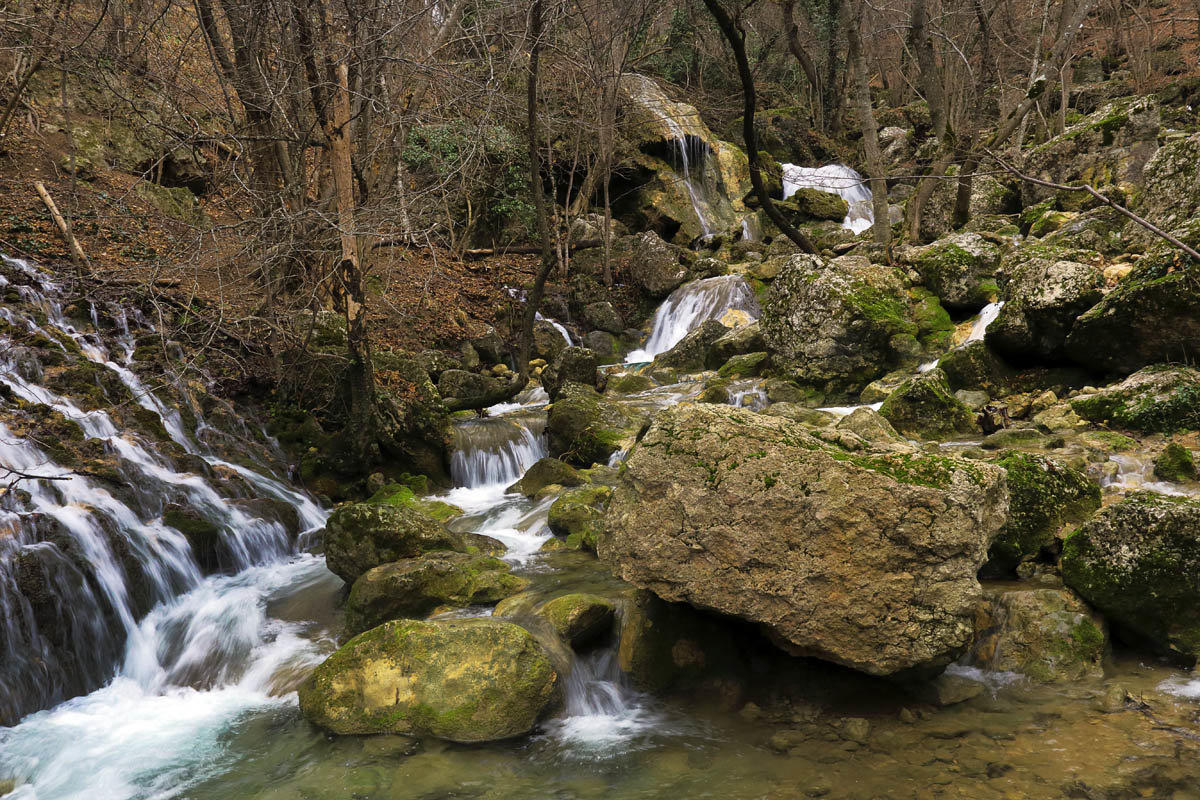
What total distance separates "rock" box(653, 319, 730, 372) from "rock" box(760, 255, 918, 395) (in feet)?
12.3

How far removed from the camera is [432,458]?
9977 mm

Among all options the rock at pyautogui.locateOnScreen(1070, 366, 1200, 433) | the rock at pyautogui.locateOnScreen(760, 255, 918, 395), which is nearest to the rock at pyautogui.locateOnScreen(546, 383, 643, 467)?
the rock at pyautogui.locateOnScreen(760, 255, 918, 395)

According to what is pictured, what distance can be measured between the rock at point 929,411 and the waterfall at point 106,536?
684cm

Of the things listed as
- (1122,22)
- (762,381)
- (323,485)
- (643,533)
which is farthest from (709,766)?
(1122,22)

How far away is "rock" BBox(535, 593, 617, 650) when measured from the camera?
488 centimetres

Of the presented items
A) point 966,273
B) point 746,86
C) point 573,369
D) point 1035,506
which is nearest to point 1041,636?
point 1035,506

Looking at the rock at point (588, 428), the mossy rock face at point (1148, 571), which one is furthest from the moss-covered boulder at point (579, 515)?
the mossy rock face at point (1148, 571)

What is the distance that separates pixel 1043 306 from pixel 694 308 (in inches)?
369

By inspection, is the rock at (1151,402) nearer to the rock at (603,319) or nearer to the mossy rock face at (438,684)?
the mossy rock face at (438,684)

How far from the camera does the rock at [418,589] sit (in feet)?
18.2

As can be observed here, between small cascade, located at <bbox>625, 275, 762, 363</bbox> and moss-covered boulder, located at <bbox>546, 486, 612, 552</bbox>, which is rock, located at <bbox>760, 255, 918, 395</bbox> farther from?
small cascade, located at <bbox>625, 275, 762, 363</bbox>

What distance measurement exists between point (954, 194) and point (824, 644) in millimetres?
13971

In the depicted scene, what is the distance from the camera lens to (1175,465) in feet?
19.3

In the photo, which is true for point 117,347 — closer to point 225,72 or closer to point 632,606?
point 225,72
